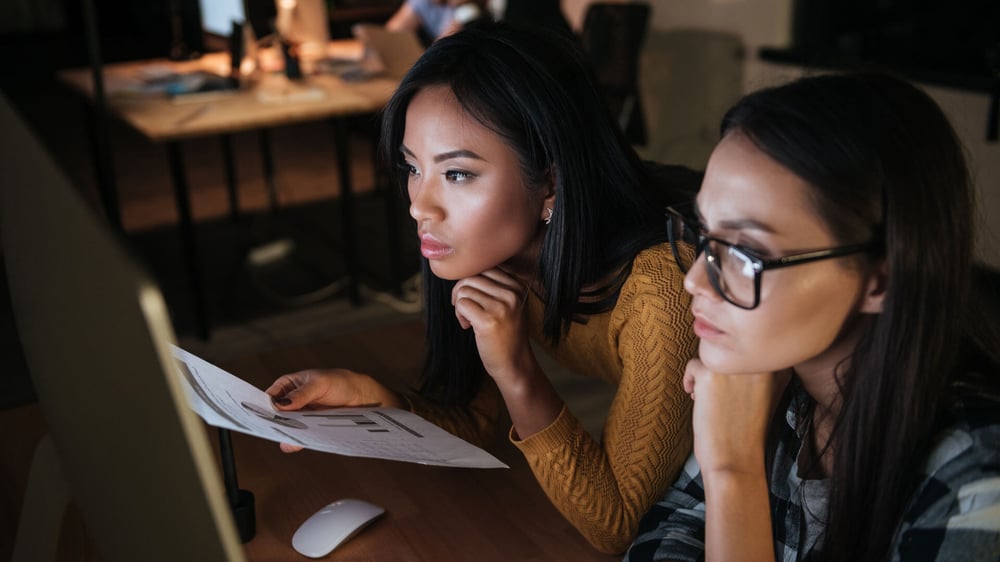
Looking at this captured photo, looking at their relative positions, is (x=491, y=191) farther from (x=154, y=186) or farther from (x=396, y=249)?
(x=154, y=186)

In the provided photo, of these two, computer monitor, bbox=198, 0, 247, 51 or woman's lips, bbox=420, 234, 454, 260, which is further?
computer monitor, bbox=198, 0, 247, 51

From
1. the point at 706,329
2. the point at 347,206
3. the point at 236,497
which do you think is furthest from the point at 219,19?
the point at 706,329

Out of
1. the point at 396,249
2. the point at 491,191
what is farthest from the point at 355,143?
the point at 491,191

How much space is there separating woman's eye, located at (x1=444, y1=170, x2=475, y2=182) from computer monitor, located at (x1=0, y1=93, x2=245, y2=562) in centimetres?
46

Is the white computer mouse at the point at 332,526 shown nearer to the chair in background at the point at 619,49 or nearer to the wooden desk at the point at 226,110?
the wooden desk at the point at 226,110

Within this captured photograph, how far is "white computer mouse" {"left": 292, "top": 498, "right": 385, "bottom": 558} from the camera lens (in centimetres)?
95

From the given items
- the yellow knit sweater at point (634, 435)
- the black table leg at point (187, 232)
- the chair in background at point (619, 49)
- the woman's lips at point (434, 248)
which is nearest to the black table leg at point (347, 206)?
the black table leg at point (187, 232)

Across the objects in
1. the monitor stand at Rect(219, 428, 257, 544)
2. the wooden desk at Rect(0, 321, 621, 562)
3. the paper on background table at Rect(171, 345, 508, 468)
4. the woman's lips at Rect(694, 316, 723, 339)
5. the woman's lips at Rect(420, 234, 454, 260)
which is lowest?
the wooden desk at Rect(0, 321, 621, 562)

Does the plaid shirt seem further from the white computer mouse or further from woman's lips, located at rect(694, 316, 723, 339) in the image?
the white computer mouse

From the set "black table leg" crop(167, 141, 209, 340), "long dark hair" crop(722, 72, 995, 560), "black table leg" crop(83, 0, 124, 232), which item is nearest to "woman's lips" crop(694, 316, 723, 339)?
"long dark hair" crop(722, 72, 995, 560)

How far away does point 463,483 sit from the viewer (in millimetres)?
1069

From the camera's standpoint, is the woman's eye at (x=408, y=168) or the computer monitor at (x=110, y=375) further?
the woman's eye at (x=408, y=168)

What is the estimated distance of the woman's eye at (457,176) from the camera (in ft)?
3.52

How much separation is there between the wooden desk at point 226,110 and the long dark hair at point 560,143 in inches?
67.4
